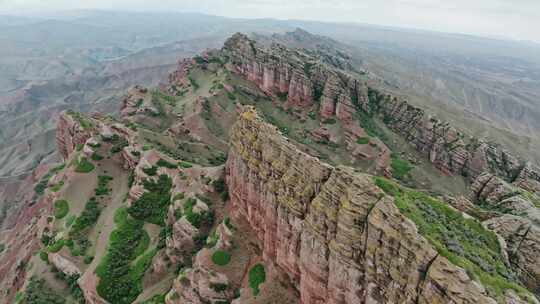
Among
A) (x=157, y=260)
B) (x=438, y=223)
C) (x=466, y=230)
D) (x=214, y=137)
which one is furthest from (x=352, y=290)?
(x=214, y=137)

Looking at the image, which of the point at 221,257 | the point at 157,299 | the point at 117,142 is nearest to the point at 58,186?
the point at 117,142

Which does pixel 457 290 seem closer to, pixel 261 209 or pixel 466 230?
pixel 466 230

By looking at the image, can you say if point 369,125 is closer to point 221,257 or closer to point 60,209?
point 221,257

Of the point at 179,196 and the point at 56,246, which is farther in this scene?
the point at 56,246

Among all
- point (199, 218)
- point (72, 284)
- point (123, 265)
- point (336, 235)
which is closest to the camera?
Result: point (336, 235)

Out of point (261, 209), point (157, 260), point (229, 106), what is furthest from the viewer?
point (229, 106)

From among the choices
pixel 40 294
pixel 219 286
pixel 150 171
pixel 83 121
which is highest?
pixel 219 286

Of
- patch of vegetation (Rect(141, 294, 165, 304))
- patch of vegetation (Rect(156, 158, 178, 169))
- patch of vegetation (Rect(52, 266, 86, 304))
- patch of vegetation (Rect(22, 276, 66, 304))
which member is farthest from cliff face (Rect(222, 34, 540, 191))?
patch of vegetation (Rect(22, 276, 66, 304))
